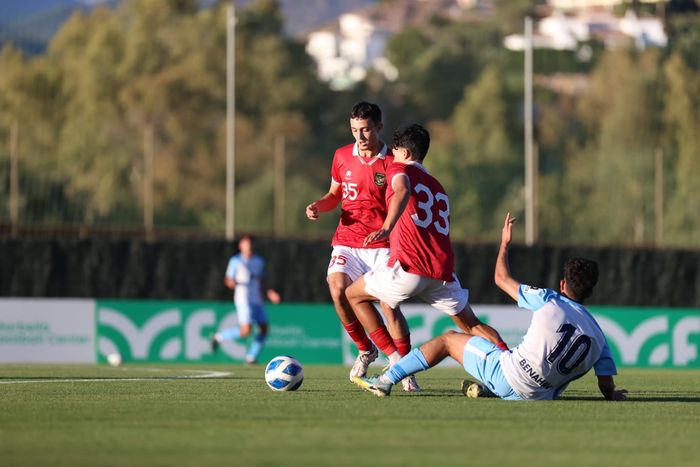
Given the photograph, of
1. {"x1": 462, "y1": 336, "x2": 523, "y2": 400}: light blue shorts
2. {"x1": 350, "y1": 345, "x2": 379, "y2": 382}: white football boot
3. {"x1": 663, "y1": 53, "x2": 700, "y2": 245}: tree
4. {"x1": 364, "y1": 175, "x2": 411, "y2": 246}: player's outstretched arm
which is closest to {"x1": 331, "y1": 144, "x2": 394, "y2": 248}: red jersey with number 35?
{"x1": 350, "y1": 345, "x2": 379, "y2": 382}: white football boot

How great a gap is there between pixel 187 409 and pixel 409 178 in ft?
8.64

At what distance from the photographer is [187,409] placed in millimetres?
9445

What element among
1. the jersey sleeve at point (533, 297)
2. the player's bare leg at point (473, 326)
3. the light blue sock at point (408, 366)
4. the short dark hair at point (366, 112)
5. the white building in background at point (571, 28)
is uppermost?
the white building in background at point (571, 28)

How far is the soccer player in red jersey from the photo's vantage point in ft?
35.2

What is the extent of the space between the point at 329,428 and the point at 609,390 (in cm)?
299

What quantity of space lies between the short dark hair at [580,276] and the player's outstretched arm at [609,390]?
2.78 feet

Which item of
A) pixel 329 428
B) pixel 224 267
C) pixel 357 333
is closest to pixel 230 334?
pixel 224 267

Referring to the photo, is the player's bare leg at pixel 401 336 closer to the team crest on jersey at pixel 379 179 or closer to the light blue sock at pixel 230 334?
the team crest on jersey at pixel 379 179

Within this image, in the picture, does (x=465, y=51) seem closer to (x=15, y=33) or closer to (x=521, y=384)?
(x=15, y=33)

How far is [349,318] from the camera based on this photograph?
12.1m

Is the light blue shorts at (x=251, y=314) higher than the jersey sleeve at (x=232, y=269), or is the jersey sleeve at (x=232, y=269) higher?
the jersey sleeve at (x=232, y=269)

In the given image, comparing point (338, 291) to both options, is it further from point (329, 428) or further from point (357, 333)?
point (329, 428)

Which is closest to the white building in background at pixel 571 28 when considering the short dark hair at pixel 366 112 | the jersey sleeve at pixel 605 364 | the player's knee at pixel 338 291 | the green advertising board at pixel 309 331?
the green advertising board at pixel 309 331

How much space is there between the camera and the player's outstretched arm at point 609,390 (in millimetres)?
10359
